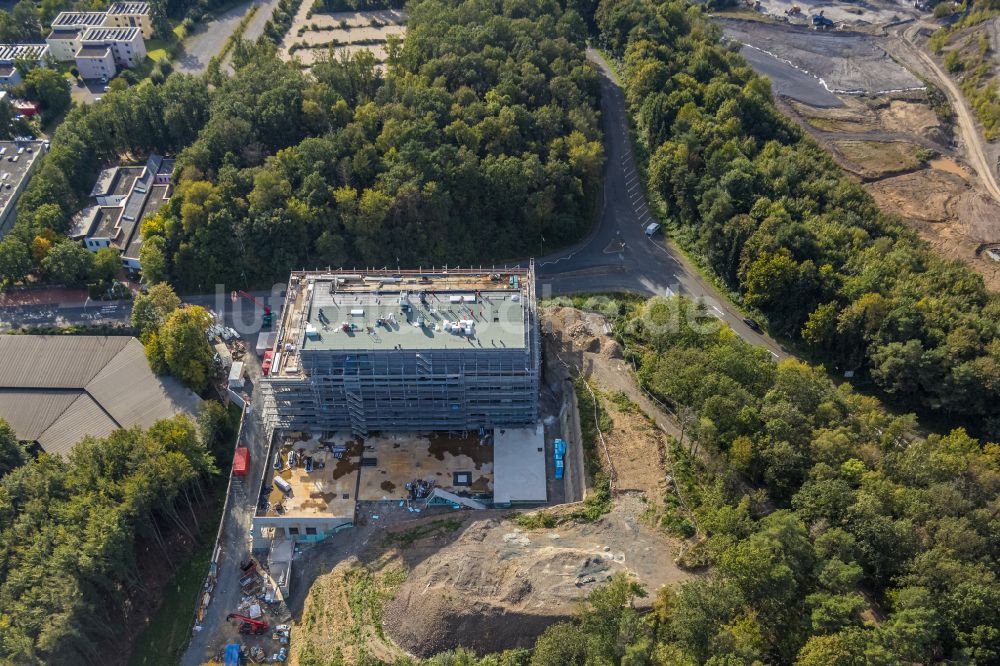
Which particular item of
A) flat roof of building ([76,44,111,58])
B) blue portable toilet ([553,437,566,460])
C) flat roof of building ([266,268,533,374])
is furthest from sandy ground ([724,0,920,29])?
flat roof of building ([76,44,111,58])

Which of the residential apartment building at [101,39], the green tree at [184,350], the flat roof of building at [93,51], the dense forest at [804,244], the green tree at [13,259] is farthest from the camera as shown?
the residential apartment building at [101,39]

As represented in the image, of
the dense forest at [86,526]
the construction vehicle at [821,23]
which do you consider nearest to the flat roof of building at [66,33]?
the dense forest at [86,526]

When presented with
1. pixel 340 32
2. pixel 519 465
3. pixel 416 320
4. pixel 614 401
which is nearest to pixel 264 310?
pixel 416 320

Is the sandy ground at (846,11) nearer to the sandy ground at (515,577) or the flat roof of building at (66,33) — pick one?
the sandy ground at (515,577)

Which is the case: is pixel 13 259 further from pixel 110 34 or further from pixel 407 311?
pixel 110 34

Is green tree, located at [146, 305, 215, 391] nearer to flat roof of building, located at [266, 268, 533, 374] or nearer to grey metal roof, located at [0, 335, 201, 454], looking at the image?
grey metal roof, located at [0, 335, 201, 454]

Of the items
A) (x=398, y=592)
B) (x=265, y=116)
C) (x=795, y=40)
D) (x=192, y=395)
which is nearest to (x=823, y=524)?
(x=398, y=592)
